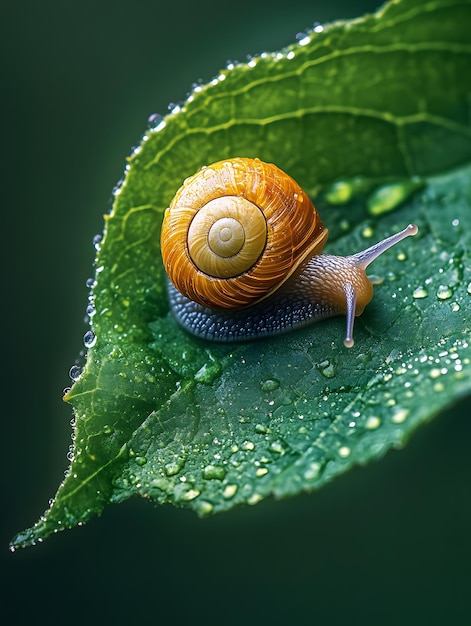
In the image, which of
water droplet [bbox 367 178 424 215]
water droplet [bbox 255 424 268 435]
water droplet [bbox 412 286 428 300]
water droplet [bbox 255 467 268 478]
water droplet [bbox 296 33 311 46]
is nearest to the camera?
water droplet [bbox 255 467 268 478]

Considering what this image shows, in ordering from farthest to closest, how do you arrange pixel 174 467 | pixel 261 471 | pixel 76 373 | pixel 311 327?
1. pixel 311 327
2. pixel 76 373
3. pixel 174 467
4. pixel 261 471

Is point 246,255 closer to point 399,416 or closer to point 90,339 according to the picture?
point 90,339

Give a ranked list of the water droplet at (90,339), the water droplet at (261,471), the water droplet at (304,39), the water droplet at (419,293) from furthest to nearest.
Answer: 1. the water droplet at (304,39)
2. the water droplet at (419,293)
3. the water droplet at (90,339)
4. the water droplet at (261,471)

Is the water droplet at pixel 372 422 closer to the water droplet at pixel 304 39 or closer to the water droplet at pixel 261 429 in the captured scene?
the water droplet at pixel 261 429

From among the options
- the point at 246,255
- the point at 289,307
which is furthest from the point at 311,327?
the point at 246,255

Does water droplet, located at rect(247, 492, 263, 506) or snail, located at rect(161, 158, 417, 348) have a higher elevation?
snail, located at rect(161, 158, 417, 348)

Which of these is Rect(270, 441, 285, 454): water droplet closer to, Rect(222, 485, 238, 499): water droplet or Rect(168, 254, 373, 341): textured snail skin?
Answer: Rect(222, 485, 238, 499): water droplet

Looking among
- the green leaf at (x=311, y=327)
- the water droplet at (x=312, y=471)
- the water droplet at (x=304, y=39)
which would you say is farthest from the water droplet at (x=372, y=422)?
the water droplet at (x=304, y=39)

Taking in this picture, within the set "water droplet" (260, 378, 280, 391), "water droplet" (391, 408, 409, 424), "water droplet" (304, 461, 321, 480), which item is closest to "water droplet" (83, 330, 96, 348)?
"water droplet" (260, 378, 280, 391)
